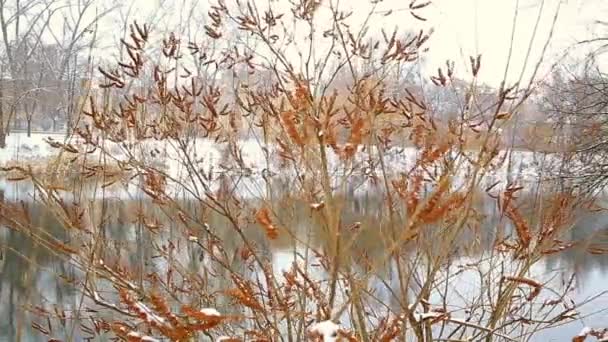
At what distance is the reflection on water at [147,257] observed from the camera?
3.17m

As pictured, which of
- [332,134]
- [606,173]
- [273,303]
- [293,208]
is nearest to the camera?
[332,134]

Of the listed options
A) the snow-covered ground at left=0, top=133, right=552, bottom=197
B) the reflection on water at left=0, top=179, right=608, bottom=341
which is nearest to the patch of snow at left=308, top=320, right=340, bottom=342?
the snow-covered ground at left=0, top=133, right=552, bottom=197

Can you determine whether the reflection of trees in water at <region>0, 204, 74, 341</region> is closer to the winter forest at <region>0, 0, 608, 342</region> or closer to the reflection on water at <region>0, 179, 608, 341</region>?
the reflection on water at <region>0, 179, 608, 341</region>

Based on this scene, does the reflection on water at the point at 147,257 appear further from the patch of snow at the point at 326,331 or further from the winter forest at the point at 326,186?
the patch of snow at the point at 326,331

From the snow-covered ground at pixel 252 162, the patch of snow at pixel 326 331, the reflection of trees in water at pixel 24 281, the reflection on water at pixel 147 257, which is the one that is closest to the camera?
the patch of snow at pixel 326 331

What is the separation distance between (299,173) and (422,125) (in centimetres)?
59

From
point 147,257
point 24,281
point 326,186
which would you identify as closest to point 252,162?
point 147,257

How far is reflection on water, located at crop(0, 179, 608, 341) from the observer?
10.4 ft

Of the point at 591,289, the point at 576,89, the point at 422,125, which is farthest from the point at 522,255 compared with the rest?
the point at 576,89

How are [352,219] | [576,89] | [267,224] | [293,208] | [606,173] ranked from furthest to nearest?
[576,89] → [606,173] → [352,219] → [293,208] → [267,224]

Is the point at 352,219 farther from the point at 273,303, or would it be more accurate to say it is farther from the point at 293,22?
the point at 273,303

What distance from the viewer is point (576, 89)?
8406 mm

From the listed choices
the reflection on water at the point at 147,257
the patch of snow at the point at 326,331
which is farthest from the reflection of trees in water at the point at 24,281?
the patch of snow at the point at 326,331

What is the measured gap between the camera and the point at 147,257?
4.84 meters
